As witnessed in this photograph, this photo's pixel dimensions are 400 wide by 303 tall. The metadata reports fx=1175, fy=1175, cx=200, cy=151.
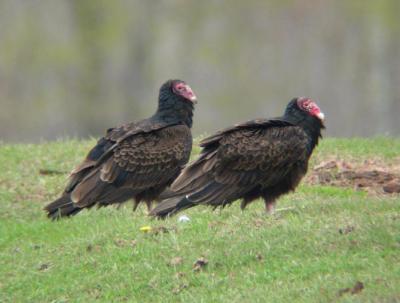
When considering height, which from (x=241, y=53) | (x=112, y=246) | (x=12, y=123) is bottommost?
(x=12, y=123)

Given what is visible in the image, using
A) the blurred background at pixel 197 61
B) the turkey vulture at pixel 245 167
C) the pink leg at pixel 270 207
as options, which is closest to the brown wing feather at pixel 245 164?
the turkey vulture at pixel 245 167

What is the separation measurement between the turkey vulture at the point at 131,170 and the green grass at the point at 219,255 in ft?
0.71

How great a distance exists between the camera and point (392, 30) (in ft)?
88.7

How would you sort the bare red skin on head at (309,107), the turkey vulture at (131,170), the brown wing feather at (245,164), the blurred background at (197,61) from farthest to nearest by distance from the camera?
the blurred background at (197,61), the turkey vulture at (131,170), the bare red skin on head at (309,107), the brown wing feather at (245,164)

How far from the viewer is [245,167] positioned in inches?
389

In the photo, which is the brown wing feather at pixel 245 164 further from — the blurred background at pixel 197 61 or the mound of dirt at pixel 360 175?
the blurred background at pixel 197 61

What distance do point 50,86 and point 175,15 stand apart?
3.52 meters

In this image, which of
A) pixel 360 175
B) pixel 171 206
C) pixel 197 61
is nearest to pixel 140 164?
pixel 171 206

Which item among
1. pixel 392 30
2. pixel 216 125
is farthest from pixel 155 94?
pixel 392 30

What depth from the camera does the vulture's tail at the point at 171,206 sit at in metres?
9.87

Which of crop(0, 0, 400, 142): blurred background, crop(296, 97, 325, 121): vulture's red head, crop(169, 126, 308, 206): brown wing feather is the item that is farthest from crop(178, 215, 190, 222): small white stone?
crop(0, 0, 400, 142): blurred background

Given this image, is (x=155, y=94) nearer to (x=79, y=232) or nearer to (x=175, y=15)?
(x=175, y=15)

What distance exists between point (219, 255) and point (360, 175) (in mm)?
3534

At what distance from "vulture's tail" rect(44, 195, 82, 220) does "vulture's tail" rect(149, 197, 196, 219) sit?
1146 mm
